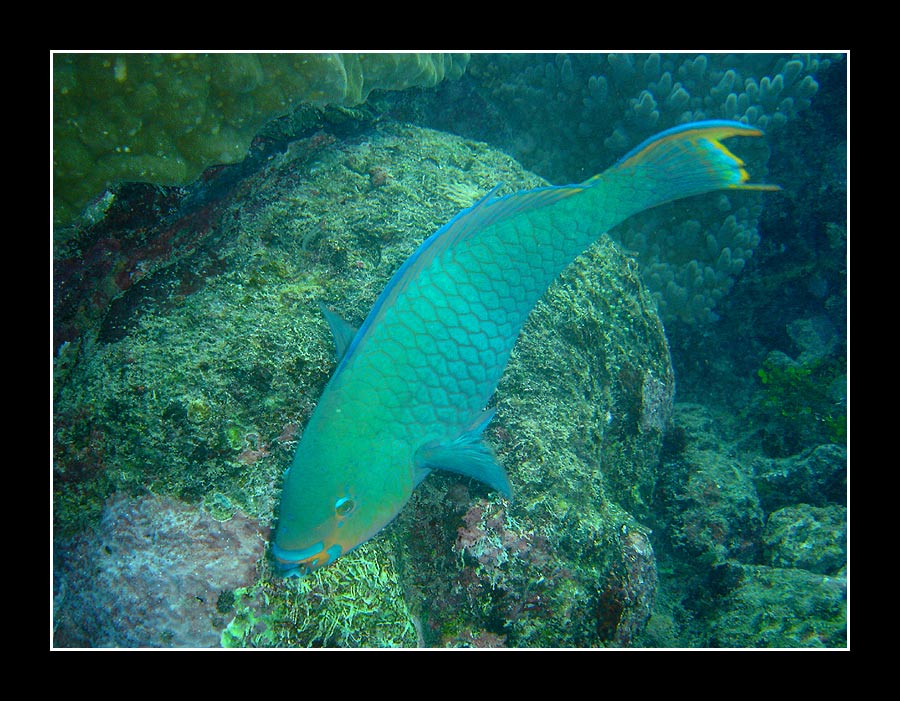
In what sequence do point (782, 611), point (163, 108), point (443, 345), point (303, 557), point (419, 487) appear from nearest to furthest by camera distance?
point (303, 557)
point (443, 345)
point (419, 487)
point (163, 108)
point (782, 611)

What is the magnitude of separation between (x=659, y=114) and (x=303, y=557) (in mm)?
5871

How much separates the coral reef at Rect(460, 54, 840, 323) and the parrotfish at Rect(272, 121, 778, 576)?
3.58 metres

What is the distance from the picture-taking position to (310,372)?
99.0 inches

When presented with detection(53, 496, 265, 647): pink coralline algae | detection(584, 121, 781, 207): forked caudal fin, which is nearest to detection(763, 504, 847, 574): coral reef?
detection(584, 121, 781, 207): forked caudal fin

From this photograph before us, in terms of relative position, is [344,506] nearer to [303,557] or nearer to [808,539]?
[303,557]

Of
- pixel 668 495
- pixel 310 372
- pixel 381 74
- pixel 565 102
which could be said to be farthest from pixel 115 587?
pixel 565 102

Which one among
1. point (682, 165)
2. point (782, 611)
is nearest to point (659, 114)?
point (682, 165)

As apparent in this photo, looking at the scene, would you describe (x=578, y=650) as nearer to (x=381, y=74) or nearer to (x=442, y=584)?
(x=442, y=584)

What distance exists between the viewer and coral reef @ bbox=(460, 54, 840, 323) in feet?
17.7

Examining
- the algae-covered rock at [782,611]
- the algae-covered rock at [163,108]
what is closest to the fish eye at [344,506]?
the algae-covered rock at [163,108]

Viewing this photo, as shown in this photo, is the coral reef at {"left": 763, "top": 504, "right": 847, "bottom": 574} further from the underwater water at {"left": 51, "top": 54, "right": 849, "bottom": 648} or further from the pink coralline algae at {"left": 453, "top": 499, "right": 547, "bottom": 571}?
the pink coralline algae at {"left": 453, "top": 499, "right": 547, "bottom": 571}

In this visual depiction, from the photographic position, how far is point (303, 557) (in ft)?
5.95

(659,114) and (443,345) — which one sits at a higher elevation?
(659,114)

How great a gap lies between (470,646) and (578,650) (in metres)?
0.55
